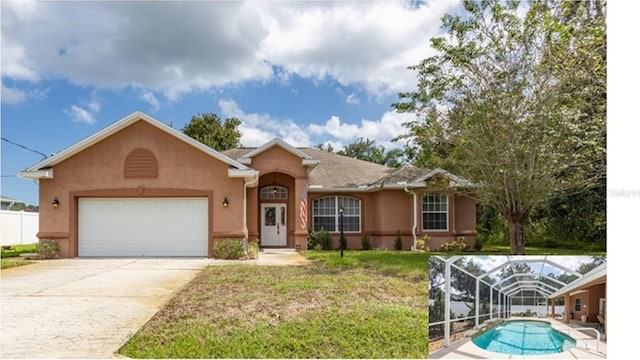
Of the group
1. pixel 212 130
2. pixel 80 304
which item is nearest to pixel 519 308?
pixel 80 304

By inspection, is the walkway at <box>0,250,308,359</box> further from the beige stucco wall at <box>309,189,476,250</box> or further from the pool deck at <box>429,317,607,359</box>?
the beige stucco wall at <box>309,189,476,250</box>

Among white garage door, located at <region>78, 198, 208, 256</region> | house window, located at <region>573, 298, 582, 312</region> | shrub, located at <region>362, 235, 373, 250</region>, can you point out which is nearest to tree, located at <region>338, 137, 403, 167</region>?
shrub, located at <region>362, 235, 373, 250</region>

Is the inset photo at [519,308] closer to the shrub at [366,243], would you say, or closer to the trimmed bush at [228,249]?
the trimmed bush at [228,249]

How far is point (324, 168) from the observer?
20500mm

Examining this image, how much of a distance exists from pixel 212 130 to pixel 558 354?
29.3 metres

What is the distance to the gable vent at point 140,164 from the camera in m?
14.2

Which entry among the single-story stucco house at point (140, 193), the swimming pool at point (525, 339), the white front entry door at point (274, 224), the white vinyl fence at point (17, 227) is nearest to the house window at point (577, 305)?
the swimming pool at point (525, 339)

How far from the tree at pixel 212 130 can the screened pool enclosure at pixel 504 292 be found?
91.6 ft

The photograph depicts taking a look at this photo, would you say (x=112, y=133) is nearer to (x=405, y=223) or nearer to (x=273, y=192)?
(x=273, y=192)

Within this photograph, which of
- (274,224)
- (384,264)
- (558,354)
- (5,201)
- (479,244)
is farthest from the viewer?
(5,201)

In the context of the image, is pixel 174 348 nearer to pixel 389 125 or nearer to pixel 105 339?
pixel 105 339

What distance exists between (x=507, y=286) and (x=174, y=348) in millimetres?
3679

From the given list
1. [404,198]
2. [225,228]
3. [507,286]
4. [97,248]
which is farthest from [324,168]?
[507,286]

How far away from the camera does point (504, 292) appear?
3111mm
